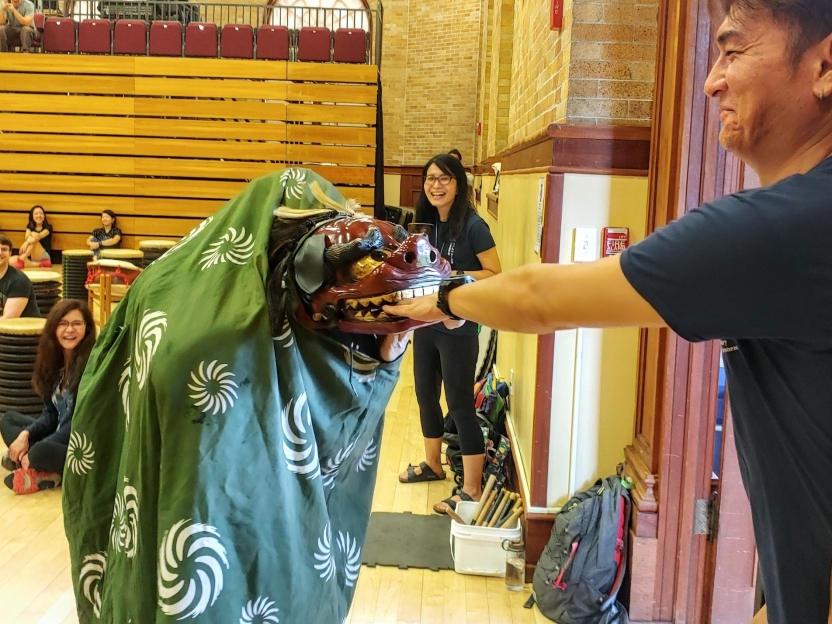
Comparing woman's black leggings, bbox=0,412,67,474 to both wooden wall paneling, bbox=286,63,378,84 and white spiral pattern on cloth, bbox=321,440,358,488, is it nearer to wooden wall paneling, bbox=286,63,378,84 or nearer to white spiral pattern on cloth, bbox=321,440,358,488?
white spiral pattern on cloth, bbox=321,440,358,488

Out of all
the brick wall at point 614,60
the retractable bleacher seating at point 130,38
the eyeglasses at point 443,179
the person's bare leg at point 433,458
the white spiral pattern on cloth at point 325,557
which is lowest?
the person's bare leg at point 433,458

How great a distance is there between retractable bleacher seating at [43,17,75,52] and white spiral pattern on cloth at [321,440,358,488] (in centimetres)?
1199

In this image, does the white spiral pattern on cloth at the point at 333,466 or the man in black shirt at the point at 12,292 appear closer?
the white spiral pattern on cloth at the point at 333,466

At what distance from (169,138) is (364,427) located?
36.1ft

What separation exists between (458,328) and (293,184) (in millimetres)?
2436

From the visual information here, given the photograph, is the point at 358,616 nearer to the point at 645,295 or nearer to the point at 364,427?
the point at 364,427

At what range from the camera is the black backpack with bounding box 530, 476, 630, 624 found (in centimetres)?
275

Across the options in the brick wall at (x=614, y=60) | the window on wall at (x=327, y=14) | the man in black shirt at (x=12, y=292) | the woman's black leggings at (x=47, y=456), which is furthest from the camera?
the window on wall at (x=327, y=14)

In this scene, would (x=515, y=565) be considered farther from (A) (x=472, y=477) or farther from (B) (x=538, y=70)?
(B) (x=538, y=70)

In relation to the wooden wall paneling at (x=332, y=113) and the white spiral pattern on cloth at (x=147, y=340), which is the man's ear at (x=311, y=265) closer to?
the white spiral pattern on cloth at (x=147, y=340)

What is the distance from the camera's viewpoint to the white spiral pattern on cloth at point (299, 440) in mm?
1141

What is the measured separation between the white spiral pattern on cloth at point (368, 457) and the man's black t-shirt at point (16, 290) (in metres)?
4.46

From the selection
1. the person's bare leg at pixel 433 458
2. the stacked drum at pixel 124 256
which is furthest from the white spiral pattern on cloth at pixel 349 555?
the stacked drum at pixel 124 256

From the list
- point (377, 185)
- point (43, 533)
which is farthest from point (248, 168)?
point (43, 533)
